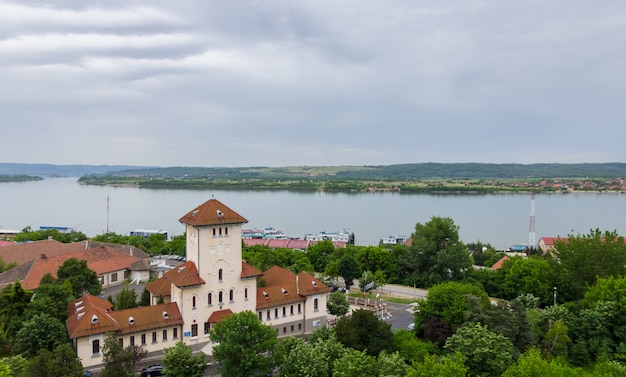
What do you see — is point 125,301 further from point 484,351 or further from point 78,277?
point 484,351

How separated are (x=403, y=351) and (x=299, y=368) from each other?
5575 mm

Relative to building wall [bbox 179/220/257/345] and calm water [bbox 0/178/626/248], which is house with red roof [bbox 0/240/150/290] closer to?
building wall [bbox 179/220/257/345]

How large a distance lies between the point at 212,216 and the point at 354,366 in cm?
1142

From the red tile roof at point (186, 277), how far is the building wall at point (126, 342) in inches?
88.2

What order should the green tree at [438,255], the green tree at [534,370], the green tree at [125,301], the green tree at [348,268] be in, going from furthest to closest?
the green tree at [438,255]
the green tree at [348,268]
the green tree at [125,301]
the green tree at [534,370]

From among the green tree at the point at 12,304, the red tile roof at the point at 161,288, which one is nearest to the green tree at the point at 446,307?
the red tile roof at the point at 161,288

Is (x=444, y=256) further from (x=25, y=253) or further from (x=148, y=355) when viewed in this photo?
(x=25, y=253)

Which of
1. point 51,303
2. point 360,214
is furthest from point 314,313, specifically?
point 360,214

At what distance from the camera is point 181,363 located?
1769 centimetres

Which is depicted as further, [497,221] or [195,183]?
[195,183]

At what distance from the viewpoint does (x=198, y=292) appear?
23.5 metres

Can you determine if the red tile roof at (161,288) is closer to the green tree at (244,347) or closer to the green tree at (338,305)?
the green tree at (244,347)

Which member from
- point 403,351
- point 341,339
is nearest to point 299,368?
point 341,339

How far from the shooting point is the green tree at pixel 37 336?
19438 millimetres
